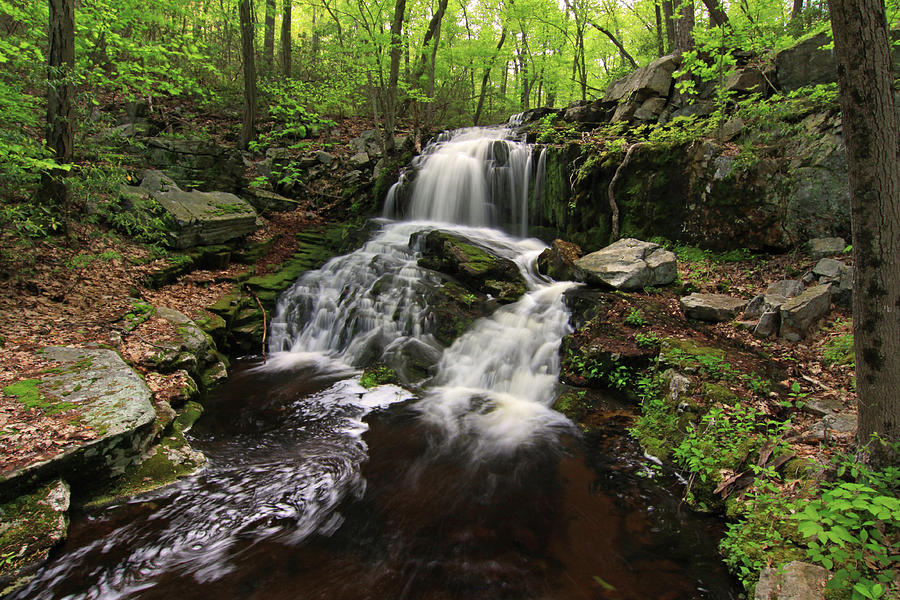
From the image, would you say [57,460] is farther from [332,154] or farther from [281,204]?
[332,154]

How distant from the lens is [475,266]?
865 cm

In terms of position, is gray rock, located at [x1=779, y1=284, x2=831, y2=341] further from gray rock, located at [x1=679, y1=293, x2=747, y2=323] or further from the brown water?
the brown water

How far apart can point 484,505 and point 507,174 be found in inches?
380

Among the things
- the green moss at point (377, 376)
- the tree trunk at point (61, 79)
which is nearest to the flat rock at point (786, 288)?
the green moss at point (377, 376)

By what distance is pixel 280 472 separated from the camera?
429 cm

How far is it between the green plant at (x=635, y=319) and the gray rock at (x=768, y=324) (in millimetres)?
1371

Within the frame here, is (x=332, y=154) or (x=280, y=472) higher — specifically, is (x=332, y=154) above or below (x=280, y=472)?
above

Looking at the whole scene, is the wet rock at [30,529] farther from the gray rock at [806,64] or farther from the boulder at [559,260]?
the gray rock at [806,64]

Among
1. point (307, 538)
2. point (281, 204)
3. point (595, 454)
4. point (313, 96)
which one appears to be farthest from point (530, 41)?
point (307, 538)

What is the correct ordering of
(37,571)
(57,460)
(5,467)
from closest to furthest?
(37,571) → (5,467) → (57,460)

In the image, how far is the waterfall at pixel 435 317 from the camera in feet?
19.4

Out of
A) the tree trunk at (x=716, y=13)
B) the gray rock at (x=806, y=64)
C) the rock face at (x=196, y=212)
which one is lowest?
the rock face at (x=196, y=212)

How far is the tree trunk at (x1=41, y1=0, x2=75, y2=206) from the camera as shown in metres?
6.05

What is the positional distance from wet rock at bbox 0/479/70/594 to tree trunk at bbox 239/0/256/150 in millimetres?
12414
